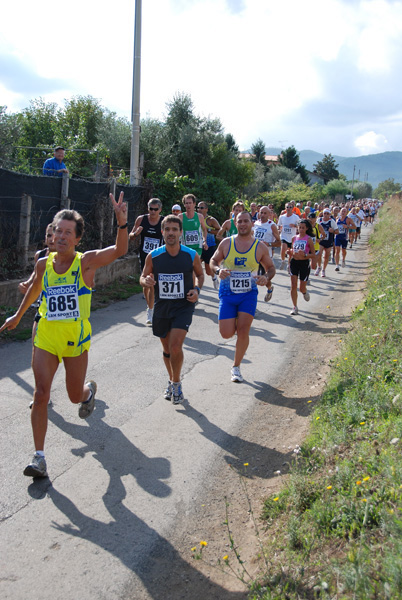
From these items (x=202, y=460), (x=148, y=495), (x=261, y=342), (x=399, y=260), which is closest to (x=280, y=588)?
(x=148, y=495)

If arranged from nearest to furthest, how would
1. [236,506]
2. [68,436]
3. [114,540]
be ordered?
[114,540] < [236,506] < [68,436]

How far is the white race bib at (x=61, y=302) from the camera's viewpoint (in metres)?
4.42

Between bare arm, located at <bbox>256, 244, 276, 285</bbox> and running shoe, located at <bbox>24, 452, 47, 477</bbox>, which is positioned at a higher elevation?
bare arm, located at <bbox>256, 244, 276, 285</bbox>

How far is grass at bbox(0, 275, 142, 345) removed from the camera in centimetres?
855

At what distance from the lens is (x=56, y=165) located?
12461 mm

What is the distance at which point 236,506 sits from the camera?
418 cm

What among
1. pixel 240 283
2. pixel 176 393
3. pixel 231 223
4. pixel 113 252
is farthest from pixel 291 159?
pixel 113 252

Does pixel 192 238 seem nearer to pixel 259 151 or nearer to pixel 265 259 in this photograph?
pixel 265 259

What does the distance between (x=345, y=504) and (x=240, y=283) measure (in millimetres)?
3794

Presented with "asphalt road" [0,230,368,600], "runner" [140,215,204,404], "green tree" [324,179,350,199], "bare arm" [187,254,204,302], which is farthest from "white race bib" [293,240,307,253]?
"green tree" [324,179,350,199]

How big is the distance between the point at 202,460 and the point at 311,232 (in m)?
7.19

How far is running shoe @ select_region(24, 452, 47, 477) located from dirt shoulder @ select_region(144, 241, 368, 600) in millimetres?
1150

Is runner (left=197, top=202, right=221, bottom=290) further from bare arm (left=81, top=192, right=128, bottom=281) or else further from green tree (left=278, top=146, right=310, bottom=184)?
green tree (left=278, top=146, right=310, bottom=184)

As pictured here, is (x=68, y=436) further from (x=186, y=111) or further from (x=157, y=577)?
(x=186, y=111)
